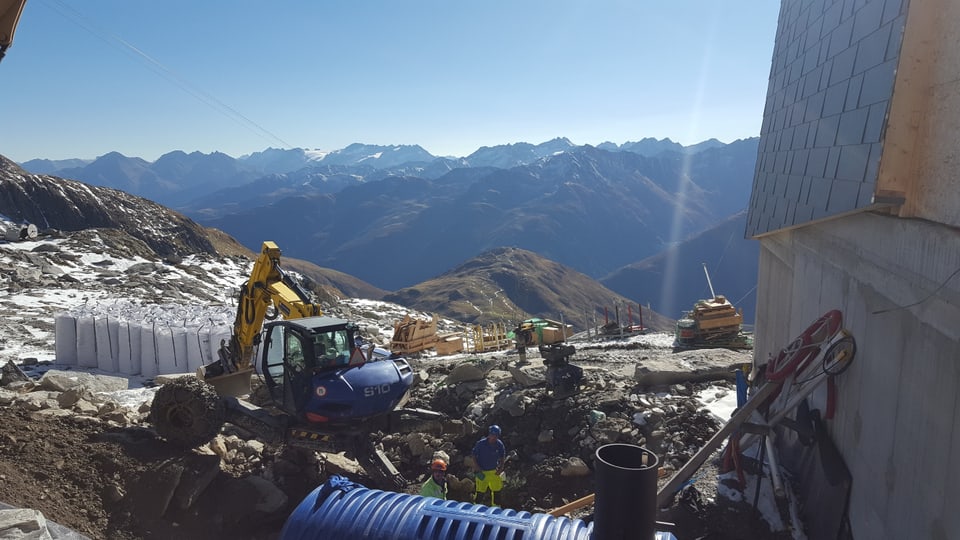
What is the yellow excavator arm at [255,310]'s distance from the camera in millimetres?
11992

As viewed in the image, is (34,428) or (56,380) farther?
(56,380)

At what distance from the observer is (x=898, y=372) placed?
18.0ft

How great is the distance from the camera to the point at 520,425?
11391mm

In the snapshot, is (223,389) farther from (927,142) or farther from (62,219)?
(62,219)

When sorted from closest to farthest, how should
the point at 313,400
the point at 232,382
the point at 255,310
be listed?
the point at 313,400, the point at 255,310, the point at 232,382

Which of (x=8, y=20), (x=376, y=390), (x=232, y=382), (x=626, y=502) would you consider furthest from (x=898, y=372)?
(x=232, y=382)

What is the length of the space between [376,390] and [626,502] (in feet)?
20.1

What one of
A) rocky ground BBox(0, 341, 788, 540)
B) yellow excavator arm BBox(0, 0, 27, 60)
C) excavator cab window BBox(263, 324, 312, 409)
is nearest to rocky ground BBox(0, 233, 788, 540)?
rocky ground BBox(0, 341, 788, 540)

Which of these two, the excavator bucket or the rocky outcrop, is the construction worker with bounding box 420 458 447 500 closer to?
the excavator bucket

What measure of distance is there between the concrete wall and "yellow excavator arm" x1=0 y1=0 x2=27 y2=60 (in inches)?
393

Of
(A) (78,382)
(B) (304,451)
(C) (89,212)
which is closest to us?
(B) (304,451)

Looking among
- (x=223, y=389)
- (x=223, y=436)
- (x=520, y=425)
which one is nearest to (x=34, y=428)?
(x=223, y=436)

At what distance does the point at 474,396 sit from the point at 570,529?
9.37 meters

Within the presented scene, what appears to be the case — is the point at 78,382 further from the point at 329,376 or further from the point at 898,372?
the point at 898,372
